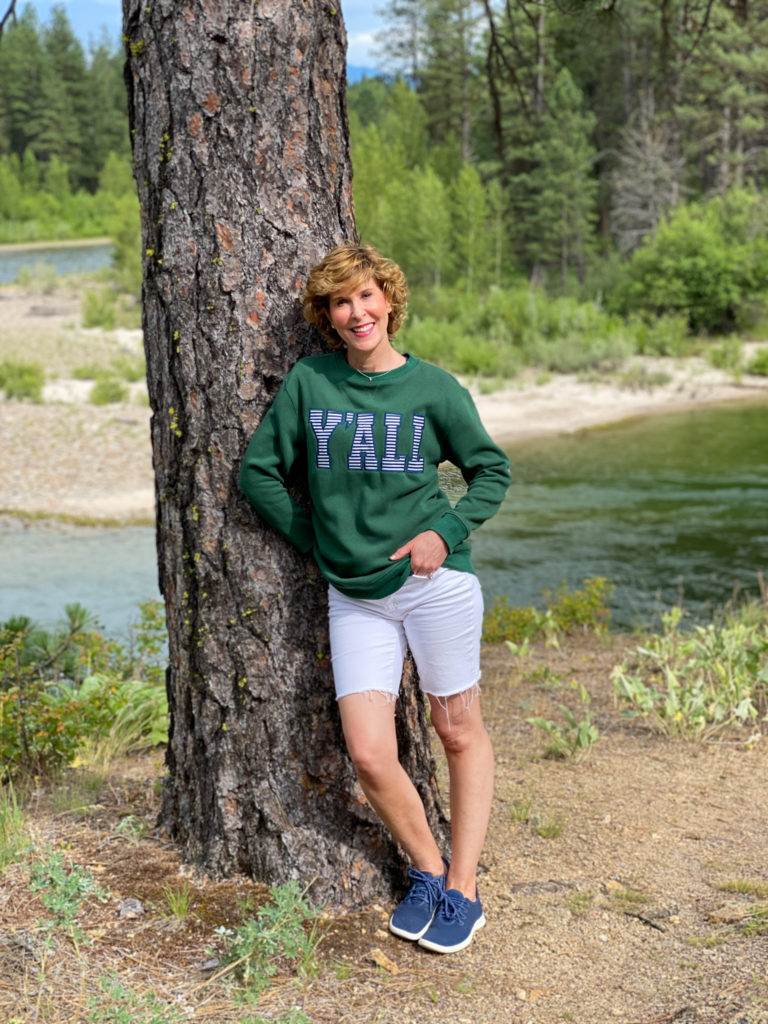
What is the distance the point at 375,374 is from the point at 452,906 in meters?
1.45

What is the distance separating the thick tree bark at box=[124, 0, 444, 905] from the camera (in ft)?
10.1

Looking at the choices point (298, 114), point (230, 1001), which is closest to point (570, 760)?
point (230, 1001)

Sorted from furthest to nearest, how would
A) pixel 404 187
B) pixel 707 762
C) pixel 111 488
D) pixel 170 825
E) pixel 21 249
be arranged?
pixel 21 249 → pixel 404 187 → pixel 111 488 → pixel 707 762 → pixel 170 825

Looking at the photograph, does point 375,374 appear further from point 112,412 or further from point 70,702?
point 112,412

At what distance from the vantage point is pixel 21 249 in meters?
64.5

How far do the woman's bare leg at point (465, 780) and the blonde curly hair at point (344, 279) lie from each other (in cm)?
107

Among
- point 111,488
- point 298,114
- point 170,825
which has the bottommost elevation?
point 111,488

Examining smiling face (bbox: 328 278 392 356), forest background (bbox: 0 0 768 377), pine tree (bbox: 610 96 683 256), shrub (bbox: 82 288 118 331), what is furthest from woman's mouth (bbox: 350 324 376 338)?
pine tree (bbox: 610 96 683 256)

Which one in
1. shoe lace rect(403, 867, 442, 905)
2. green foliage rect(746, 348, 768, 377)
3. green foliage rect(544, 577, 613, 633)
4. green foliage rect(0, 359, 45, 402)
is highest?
shoe lace rect(403, 867, 442, 905)

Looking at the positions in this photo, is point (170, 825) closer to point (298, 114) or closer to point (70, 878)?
point (70, 878)

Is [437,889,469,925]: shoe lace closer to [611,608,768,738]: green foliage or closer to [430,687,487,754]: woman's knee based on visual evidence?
[430,687,487,754]: woman's knee

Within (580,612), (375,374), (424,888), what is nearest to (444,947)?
(424,888)

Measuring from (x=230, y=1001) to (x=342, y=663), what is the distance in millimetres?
871

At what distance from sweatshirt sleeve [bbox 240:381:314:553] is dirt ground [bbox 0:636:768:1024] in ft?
3.50
